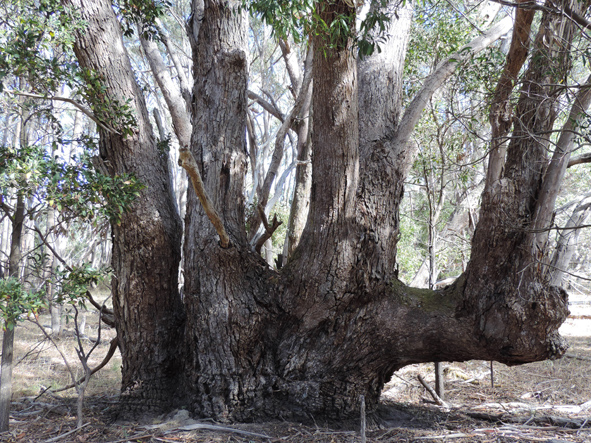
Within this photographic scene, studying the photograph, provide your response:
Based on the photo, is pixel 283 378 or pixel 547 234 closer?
pixel 547 234

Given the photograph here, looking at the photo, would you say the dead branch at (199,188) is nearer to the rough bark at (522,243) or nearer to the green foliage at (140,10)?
the rough bark at (522,243)

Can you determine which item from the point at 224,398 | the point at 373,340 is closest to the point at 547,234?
the point at 373,340

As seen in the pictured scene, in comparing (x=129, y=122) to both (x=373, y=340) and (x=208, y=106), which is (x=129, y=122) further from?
(x=373, y=340)

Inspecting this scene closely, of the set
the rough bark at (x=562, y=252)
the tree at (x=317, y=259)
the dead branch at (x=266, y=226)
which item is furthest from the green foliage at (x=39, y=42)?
the rough bark at (x=562, y=252)

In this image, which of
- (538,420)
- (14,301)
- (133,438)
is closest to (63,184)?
(14,301)

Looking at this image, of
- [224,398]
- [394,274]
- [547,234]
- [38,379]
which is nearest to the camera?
[547,234]

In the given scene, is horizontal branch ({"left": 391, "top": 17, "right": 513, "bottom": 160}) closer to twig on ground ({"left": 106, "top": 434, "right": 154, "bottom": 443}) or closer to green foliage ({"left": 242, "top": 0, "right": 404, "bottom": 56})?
green foliage ({"left": 242, "top": 0, "right": 404, "bottom": 56})

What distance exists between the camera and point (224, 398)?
145 inches

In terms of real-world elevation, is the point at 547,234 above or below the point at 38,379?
above

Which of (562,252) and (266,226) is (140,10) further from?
(562,252)

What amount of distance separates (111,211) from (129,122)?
2.45 feet

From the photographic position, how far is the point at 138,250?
3861 mm

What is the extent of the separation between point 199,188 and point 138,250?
1.12 metres

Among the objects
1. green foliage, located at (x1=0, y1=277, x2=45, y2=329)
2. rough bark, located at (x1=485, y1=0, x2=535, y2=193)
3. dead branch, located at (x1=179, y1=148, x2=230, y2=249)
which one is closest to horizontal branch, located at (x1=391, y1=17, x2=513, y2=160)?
rough bark, located at (x1=485, y1=0, x2=535, y2=193)
